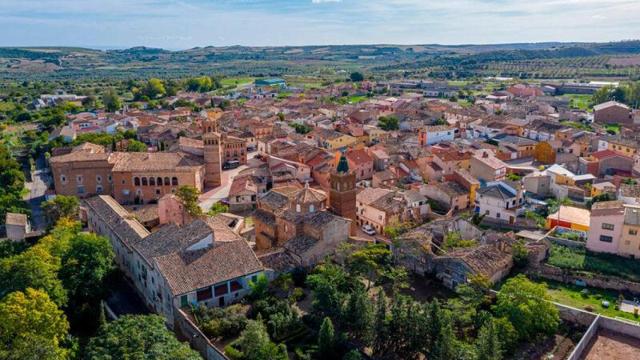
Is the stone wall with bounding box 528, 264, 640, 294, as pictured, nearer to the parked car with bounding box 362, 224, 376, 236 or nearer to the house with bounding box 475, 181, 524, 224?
the house with bounding box 475, 181, 524, 224

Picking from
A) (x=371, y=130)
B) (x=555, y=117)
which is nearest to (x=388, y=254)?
(x=371, y=130)

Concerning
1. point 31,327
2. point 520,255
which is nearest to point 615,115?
point 520,255

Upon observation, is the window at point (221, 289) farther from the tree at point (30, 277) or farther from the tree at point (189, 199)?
the tree at point (189, 199)

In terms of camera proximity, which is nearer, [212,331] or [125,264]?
[212,331]

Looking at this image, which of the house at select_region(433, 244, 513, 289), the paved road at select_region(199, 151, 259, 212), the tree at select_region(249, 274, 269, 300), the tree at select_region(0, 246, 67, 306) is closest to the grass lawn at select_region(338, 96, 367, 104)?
the paved road at select_region(199, 151, 259, 212)

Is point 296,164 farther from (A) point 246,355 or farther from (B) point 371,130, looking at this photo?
(A) point 246,355

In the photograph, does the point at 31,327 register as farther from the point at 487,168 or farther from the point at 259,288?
the point at 487,168

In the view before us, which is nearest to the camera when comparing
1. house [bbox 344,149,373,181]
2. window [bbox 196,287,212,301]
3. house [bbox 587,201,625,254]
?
window [bbox 196,287,212,301]
